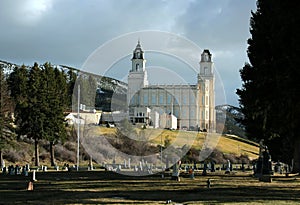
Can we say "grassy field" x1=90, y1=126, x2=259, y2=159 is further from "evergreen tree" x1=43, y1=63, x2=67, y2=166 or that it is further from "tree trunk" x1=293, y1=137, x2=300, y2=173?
"tree trunk" x1=293, y1=137, x2=300, y2=173

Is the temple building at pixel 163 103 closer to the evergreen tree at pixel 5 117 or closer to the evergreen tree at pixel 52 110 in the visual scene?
the evergreen tree at pixel 52 110

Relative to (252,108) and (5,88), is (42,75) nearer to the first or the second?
(5,88)

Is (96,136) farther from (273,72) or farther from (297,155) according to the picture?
(273,72)

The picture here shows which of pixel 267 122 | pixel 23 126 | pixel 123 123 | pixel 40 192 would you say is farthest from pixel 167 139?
pixel 40 192

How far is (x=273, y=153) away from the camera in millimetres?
55188

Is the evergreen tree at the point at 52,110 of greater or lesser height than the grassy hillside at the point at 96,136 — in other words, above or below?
above

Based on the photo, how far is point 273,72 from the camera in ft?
101

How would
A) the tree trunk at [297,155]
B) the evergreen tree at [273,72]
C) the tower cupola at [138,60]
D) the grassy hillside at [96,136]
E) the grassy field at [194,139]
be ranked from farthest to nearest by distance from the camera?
the grassy hillside at [96,136] < the grassy field at [194,139] < the tower cupola at [138,60] < the tree trunk at [297,155] < the evergreen tree at [273,72]

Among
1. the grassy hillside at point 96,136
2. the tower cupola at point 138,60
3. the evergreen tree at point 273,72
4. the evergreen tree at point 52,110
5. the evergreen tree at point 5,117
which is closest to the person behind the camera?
the evergreen tree at point 273,72

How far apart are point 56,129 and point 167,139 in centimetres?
1762

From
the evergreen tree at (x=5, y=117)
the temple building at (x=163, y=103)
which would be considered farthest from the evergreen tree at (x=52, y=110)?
the temple building at (x=163, y=103)

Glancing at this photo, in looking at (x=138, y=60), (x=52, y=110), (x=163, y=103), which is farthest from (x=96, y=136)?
(x=138, y=60)

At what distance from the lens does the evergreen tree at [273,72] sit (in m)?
24.6

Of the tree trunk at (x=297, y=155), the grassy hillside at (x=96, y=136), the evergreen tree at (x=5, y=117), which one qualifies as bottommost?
the tree trunk at (x=297, y=155)
